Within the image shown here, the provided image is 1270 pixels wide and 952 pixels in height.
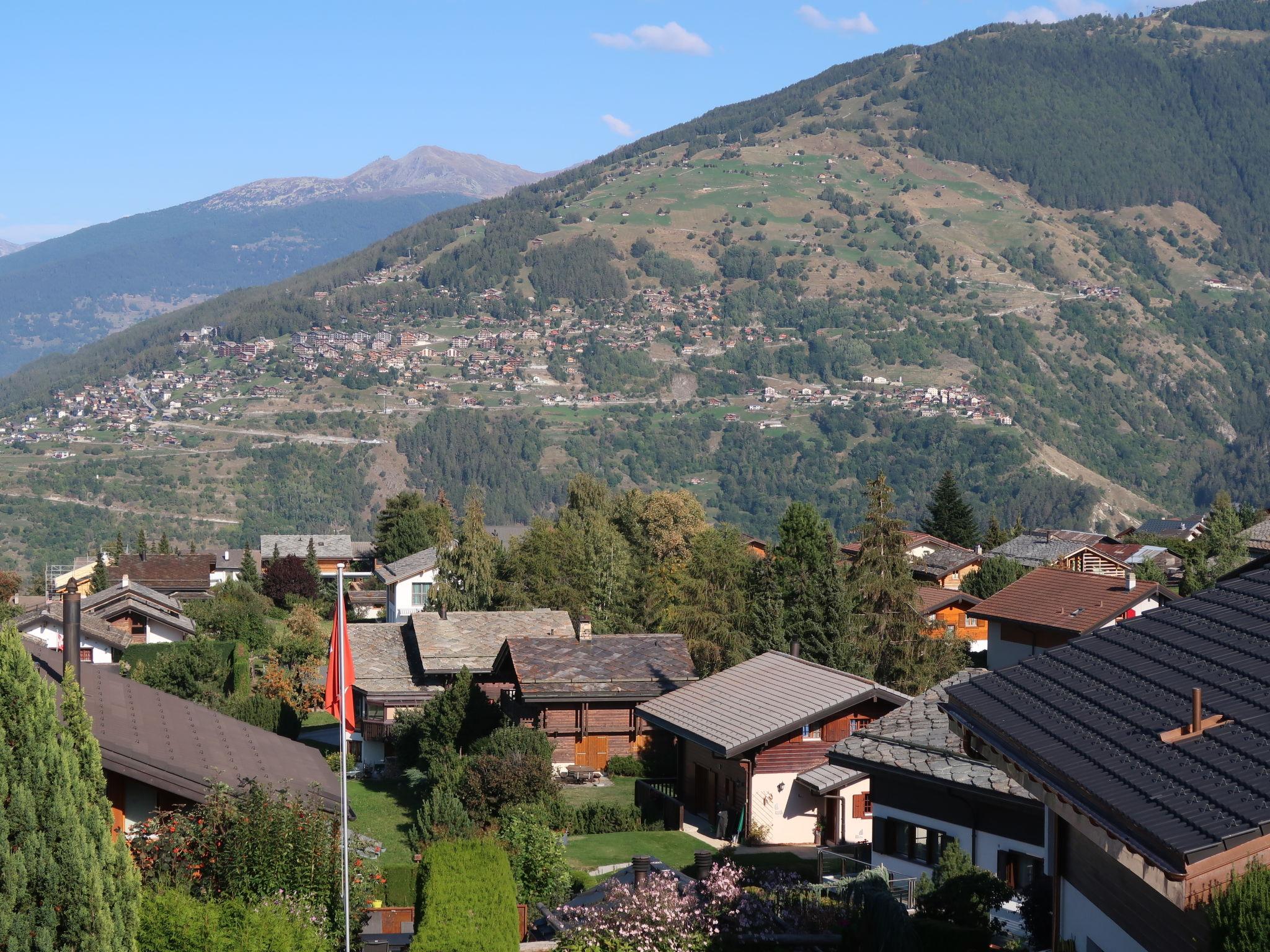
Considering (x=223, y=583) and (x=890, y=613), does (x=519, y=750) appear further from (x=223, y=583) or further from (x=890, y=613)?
(x=223, y=583)

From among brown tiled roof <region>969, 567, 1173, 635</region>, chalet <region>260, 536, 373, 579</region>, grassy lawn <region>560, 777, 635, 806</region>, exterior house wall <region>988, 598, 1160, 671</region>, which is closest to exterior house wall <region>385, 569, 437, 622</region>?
chalet <region>260, 536, 373, 579</region>

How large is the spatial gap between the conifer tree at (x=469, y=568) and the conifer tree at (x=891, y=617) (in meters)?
21.7

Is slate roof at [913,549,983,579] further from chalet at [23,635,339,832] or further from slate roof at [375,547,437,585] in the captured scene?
chalet at [23,635,339,832]

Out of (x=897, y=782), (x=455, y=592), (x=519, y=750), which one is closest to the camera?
(x=897, y=782)

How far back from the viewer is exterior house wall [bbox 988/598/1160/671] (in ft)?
181

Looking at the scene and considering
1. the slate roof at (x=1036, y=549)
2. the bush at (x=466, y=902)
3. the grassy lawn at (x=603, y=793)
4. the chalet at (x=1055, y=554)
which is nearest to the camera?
the bush at (x=466, y=902)

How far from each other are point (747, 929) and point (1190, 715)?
5.74 meters

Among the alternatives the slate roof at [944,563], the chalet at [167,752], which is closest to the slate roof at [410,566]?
the slate roof at [944,563]

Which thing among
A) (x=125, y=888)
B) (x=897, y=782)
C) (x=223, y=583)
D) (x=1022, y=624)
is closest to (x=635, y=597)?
(x=1022, y=624)

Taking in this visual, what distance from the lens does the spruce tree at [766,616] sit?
47.9m

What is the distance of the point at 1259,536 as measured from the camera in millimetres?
94312

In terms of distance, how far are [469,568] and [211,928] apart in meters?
60.8

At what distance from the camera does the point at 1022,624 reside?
2226 inches

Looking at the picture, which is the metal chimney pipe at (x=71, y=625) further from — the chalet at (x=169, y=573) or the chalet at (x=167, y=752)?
the chalet at (x=169, y=573)
